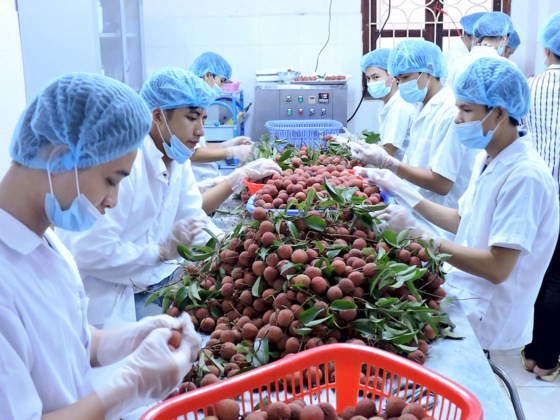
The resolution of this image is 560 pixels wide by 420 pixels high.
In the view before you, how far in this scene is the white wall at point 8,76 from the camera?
296 centimetres

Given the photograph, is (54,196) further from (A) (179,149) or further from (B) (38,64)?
(B) (38,64)

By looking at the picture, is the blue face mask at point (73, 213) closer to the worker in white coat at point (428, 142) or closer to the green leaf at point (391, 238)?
the green leaf at point (391, 238)

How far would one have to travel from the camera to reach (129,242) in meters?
1.90

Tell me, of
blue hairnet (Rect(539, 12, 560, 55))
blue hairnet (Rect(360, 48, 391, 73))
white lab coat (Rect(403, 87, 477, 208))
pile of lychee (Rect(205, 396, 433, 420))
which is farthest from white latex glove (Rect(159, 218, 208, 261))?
blue hairnet (Rect(360, 48, 391, 73))

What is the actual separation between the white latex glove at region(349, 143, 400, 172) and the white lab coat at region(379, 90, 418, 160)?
69cm

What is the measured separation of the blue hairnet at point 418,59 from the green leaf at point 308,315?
6.30 feet

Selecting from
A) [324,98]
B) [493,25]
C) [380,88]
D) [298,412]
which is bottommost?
[298,412]

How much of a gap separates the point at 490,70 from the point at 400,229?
551mm

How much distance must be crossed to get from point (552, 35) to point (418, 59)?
0.70 meters

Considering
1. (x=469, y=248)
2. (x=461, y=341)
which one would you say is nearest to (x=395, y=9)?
(x=469, y=248)

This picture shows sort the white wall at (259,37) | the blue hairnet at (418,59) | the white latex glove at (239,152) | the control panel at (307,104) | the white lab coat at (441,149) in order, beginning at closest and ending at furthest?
the white lab coat at (441,149), the blue hairnet at (418,59), the white latex glove at (239,152), the control panel at (307,104), the white wall at (259,37)

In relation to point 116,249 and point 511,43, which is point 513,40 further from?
point 116,249

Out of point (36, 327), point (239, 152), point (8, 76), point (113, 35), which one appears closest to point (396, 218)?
point (36, 327)

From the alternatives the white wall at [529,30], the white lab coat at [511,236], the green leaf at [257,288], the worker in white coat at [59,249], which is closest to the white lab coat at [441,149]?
A: the white lab coat at [511,236]
